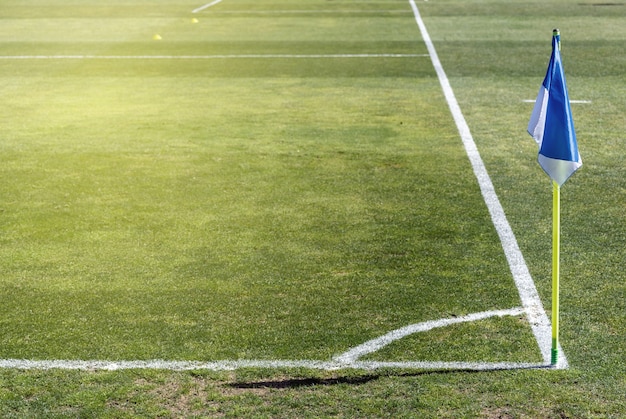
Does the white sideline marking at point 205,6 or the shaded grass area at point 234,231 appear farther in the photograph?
the white sideline marking at point 205,6

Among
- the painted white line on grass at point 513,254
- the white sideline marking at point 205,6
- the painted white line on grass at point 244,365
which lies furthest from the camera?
the white sideline marking at point 205,6

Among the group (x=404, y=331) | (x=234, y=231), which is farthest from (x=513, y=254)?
(x=234, y=231)

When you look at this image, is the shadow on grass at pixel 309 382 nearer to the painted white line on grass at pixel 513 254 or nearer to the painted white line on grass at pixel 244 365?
the painted white line on grass at pixel 244 365

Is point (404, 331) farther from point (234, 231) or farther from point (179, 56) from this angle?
point (179, 56)

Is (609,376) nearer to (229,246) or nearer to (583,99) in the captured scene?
(229,246)

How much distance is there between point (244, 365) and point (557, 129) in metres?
2.23

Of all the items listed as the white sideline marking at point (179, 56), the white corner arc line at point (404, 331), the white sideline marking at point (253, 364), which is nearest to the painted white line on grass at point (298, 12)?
the white sideline marking at point (179, 56)

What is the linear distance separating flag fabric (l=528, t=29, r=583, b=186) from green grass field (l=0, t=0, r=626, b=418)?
3.65ft

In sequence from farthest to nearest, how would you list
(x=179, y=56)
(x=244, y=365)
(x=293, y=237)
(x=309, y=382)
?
1. (x=179, y=56)
2. (x=293, y=237)
3. (x=244, y=365)
4. (x=309, y=382)

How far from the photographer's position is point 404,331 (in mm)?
5922

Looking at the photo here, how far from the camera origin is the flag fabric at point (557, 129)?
5281 millimetres

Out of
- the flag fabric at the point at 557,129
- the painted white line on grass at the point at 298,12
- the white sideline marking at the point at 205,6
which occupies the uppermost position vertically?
the flag fabric at the point at 557,129

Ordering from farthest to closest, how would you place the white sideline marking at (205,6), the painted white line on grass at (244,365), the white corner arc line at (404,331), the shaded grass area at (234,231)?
the white sideline marking at (205,6), the shaded grass area at (234,231), the white corner arc line at (404,331), the painted white line on grass at (244,365)

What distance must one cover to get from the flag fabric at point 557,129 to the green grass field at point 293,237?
1113mm
